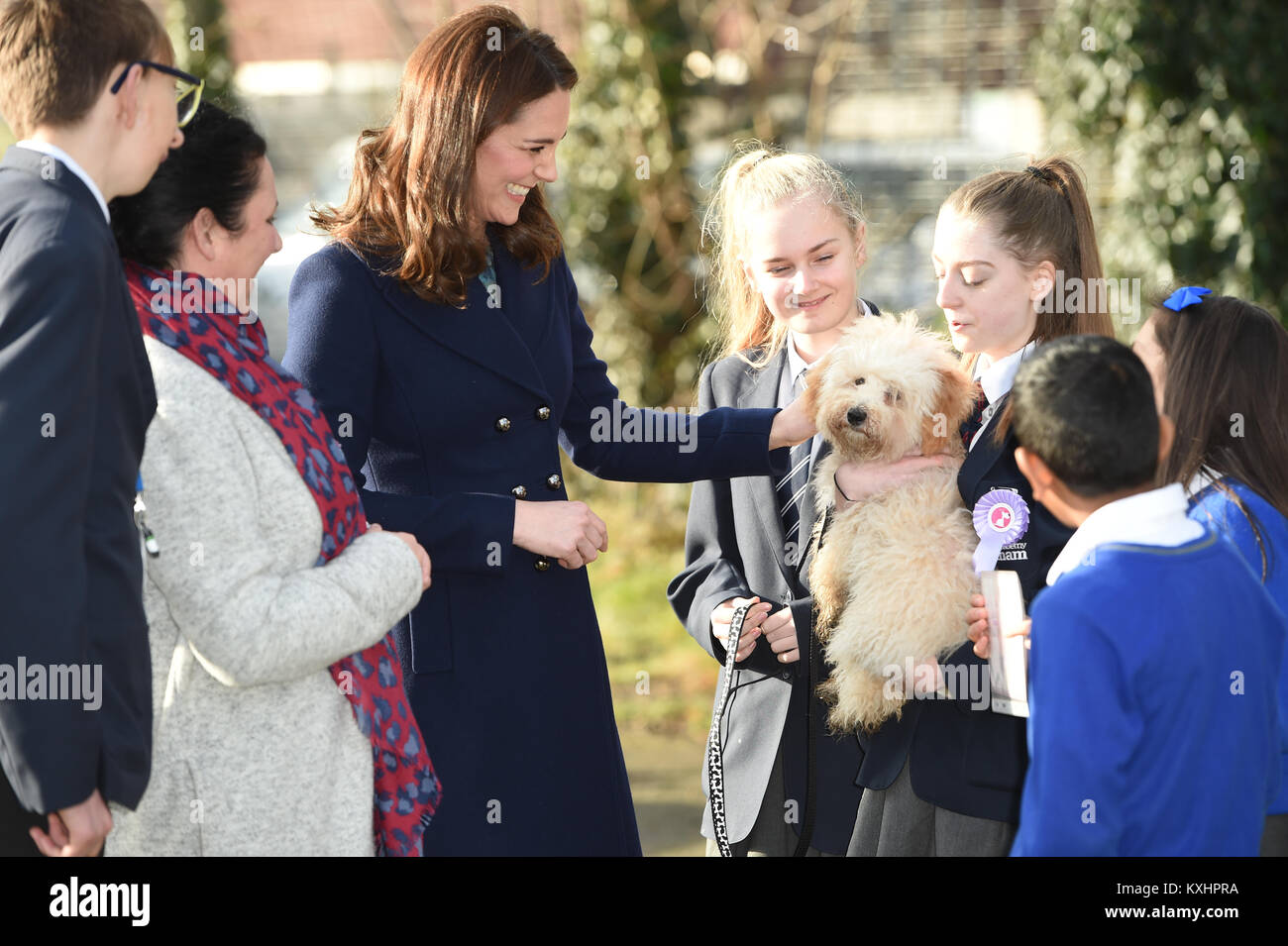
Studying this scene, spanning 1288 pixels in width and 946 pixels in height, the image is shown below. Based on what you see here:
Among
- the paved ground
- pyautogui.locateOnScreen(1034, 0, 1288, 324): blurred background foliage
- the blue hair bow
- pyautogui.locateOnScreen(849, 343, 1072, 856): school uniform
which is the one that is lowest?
the paved ground

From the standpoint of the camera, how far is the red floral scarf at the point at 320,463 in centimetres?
224

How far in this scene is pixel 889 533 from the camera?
2.93 meters

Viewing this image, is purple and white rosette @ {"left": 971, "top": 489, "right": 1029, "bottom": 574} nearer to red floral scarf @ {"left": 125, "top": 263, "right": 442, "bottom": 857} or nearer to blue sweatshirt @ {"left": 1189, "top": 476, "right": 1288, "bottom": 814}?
blue sweatshirt @ {"left": 1189, "top": 476, "right": 1288, "bottom": 814}

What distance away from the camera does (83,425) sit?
1925 millimetres

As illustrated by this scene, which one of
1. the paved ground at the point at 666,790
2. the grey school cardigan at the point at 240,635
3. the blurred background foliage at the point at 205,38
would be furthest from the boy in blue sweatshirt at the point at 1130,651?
the blurred background foliage at the point at 205,38

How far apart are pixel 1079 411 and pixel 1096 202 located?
533cm

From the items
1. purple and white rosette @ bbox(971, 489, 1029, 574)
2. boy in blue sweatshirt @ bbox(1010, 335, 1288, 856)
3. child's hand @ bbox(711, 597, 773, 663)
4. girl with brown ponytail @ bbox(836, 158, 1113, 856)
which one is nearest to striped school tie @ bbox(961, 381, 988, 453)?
girl with brown ponytail @ bbox(836, 158, 1113, 856)

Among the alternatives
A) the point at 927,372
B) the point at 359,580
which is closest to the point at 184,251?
the point at 359,580

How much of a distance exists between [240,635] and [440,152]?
1205 mm

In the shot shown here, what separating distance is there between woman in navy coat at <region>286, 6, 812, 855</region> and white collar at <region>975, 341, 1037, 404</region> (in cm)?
100

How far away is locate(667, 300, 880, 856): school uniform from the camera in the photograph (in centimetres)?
311

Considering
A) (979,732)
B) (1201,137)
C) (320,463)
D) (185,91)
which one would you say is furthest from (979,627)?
(1201,137)

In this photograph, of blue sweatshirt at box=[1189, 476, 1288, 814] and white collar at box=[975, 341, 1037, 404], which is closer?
blue sweatshirt at box=[1189, 476, 1288, 814]

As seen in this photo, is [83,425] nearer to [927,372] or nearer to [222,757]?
[222,757]
